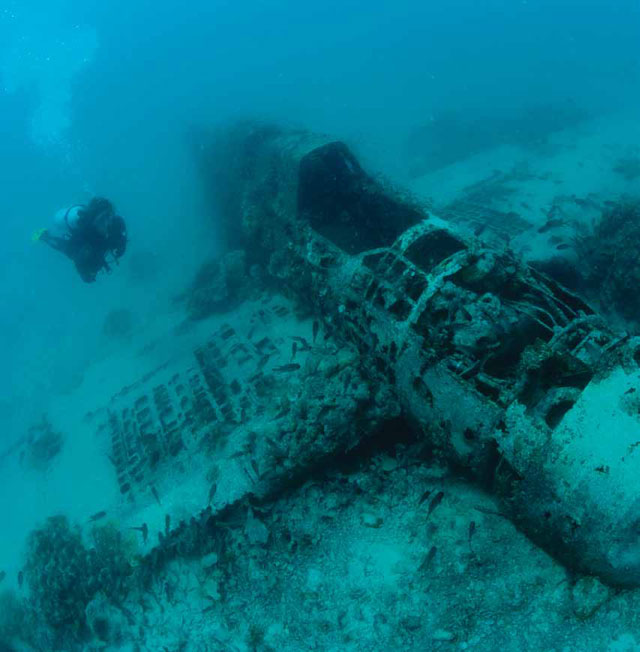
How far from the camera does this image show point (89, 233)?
1166 cm

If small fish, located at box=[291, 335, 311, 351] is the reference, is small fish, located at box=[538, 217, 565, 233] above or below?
below

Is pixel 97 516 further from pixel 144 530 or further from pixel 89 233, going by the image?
pixel 89 233

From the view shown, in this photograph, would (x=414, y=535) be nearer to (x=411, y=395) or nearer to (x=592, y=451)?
(x=411, y=395)

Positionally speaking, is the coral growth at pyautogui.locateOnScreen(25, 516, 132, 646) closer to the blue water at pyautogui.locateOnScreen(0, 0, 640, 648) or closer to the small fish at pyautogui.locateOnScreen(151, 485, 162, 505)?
the small fish at pyautogui.locateOnScreen(151, 485, 162, 505)

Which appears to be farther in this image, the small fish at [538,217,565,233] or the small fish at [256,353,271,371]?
the small fish at [538,217,565,233]

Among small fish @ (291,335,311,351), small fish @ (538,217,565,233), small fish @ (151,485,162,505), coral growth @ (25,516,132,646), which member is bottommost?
coral growth @ (25,516,132,646)

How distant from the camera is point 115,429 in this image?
33.0 feet

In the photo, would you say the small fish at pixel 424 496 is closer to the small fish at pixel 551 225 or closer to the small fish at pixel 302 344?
the small fish at pixel 302 344

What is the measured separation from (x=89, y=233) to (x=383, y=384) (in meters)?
9.19

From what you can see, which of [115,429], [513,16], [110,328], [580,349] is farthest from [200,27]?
[580,349]

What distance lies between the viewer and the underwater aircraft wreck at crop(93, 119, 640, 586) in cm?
415

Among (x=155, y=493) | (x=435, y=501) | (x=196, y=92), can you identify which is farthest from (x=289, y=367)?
(x=196, y=92)

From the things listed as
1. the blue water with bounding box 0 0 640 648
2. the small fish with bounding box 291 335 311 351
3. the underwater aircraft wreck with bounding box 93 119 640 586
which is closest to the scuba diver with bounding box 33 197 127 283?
the underwater aircraft wreck with bounding box 93 119 640 586

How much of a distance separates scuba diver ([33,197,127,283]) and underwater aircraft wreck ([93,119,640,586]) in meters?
3.39
